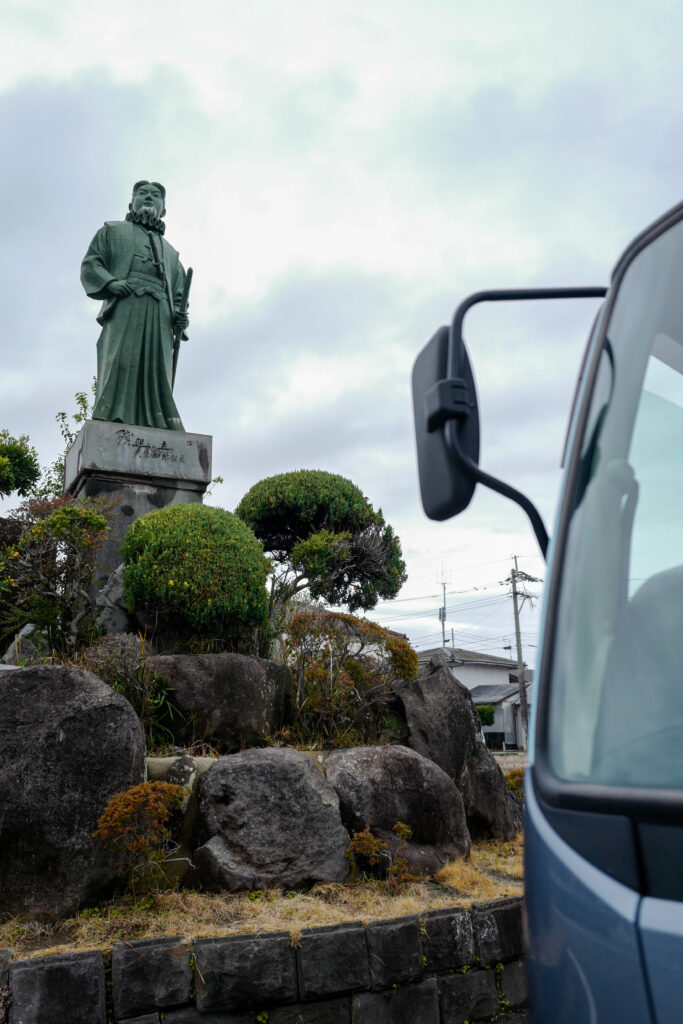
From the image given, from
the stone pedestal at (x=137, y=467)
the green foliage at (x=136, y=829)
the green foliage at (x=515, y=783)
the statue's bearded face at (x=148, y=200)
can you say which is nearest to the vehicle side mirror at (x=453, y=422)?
the green foliage at (x=136, y=829)

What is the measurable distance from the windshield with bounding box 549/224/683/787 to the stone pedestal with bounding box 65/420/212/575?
6827mm

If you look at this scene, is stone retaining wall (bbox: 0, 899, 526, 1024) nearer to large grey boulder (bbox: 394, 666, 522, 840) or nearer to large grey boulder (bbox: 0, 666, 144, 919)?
large grey boulder (bbox: 0, 666, 144, 919)

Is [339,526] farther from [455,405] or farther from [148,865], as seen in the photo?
[455,405]

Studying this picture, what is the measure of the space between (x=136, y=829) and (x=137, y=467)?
4.95m

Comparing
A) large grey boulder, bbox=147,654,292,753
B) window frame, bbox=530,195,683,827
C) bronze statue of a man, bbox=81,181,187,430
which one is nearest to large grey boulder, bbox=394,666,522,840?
large grey boulder, bbox=147,654,292,753

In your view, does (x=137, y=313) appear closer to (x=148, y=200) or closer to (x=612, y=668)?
(x=148, y=200)

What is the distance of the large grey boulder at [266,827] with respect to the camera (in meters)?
4.32

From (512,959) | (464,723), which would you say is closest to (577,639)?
(512,959)

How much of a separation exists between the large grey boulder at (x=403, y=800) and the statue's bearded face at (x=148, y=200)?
711cm

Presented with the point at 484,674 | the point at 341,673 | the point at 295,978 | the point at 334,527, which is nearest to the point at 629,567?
the point at 295,978

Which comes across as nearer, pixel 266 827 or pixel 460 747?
pixel 266 827

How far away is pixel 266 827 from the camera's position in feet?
14.6

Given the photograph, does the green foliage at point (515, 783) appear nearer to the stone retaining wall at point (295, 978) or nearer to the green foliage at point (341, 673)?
the green foliage at point (341, 673)

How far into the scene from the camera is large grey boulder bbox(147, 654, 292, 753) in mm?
5371
